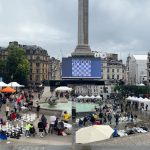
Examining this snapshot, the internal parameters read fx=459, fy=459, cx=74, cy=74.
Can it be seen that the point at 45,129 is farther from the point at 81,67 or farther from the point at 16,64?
the point at 16,64

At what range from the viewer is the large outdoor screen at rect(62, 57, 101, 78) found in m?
101

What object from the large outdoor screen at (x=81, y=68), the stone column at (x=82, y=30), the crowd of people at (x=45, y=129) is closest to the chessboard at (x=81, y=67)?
the large outdoor screen at (x=81, y=68)

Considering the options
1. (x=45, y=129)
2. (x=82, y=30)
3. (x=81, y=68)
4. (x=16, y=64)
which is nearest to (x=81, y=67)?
(x=81, y=68)

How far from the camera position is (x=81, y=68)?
102 m

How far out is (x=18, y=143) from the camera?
90.2 ft

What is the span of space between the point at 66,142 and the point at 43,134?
3928 mm

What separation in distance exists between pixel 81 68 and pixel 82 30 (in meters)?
30.6

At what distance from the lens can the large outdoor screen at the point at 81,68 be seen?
10119cm

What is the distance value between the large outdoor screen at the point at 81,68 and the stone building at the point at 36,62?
78247mm

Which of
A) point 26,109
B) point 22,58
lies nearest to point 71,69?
point 22,58

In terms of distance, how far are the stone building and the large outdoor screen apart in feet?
257

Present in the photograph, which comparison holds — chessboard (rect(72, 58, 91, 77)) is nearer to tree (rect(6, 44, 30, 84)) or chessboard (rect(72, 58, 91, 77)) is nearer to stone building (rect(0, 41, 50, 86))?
tree (rect(6, 44, 30, 84))

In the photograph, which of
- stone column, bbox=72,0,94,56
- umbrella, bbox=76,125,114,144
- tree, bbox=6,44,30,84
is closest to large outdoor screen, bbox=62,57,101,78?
tree, bbox=6,44,30,84

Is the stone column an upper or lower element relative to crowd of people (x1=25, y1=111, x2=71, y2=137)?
upper
